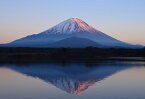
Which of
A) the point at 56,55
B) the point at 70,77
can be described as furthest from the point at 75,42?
the point at 70,77

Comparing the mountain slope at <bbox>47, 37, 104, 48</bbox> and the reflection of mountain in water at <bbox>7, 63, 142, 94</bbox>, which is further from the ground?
the mountain slope at <bbox>47, 37, 104, 48</bbox>

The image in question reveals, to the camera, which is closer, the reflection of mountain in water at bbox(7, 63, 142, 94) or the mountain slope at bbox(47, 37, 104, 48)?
the reflection of mountain in water at bbox(7, 63, 142, 94)

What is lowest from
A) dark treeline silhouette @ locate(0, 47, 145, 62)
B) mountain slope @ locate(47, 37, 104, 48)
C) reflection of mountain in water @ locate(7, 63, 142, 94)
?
reflection of mountain in water @ locate(7, 63, 142, 94)

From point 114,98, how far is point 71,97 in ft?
4.40

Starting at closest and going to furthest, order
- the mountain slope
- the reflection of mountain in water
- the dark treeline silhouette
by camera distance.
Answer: the reflection of mountain in water
the dark treeline silhouette
the mountain slope

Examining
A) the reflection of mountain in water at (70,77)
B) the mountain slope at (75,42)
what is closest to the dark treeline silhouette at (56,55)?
the reflection of mountain in water at (70,77)

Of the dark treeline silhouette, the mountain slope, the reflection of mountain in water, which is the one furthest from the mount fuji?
the reflection of mountain in water

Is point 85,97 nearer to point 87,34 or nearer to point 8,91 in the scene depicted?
point 8,91

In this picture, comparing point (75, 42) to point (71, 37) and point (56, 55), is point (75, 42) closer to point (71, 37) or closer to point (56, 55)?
point (71, 37)

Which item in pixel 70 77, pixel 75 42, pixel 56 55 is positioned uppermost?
pixel 75 42

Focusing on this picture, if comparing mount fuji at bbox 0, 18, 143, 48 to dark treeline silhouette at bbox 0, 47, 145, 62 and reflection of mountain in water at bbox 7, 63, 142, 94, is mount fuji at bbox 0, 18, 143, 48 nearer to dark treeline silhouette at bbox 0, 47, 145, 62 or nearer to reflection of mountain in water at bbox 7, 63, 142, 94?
dark treeline silhouette at bbox 0, 47, 145, 62

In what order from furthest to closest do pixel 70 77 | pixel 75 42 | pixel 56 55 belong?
pixel 75 42, pixel 56 55, pixel 70 77

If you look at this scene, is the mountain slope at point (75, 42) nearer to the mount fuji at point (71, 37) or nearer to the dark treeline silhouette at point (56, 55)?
the mount fuji at point (71, 37)

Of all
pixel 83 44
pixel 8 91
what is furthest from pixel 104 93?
pixel 83 44
